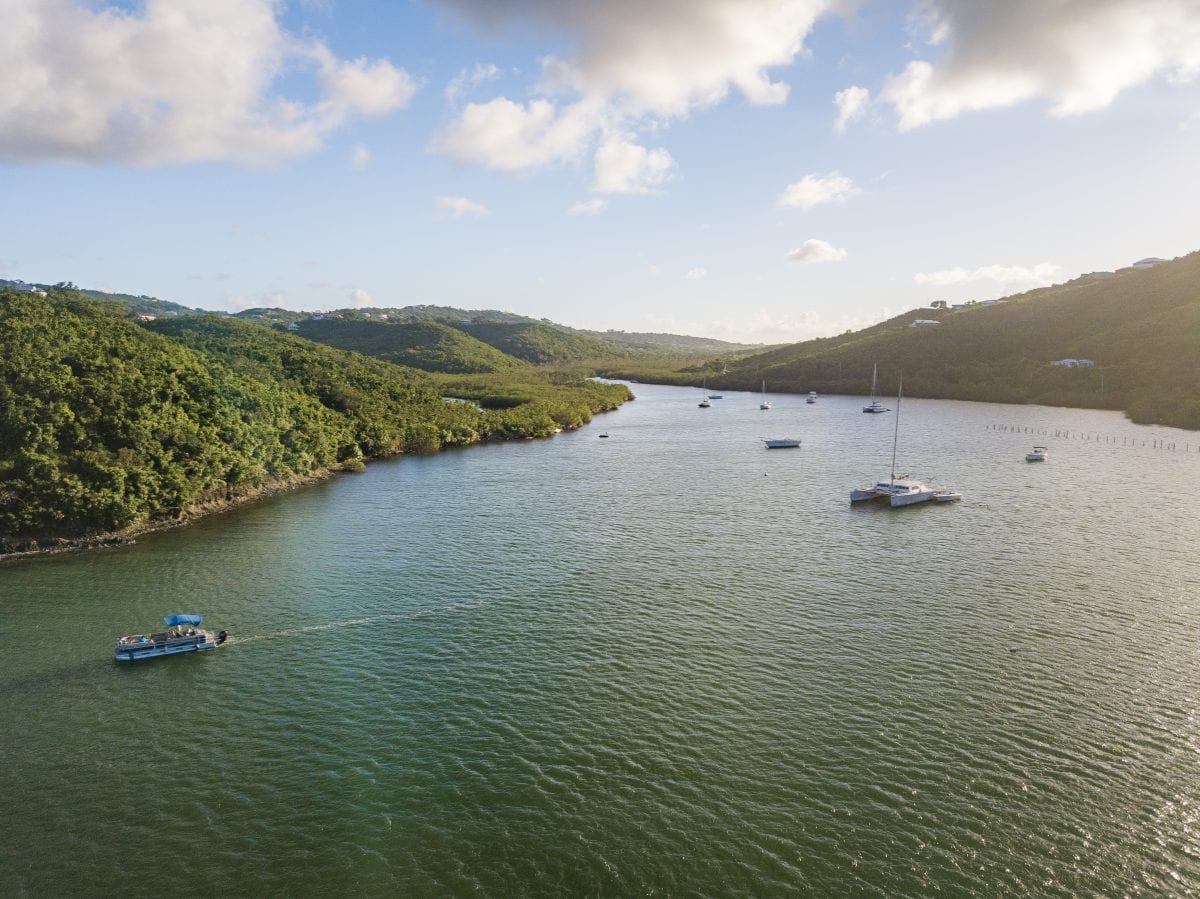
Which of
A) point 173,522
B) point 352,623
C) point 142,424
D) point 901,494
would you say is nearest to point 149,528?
point 173,522

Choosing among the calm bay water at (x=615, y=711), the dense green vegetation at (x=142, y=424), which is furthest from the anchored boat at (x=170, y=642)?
the dense green vegetation at (x=142, y=424)

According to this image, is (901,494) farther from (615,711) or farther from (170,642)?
(170,642)

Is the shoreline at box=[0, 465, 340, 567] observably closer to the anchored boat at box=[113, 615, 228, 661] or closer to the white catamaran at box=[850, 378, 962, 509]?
the anchored boat at box=[113, 615, 228, 661]

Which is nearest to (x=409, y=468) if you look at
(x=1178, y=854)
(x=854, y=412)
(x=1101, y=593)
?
(x=1101, y=593)

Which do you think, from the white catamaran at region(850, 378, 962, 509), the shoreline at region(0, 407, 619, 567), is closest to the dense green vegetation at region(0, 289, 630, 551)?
the shoreline at region(0, 407, 619, 567)

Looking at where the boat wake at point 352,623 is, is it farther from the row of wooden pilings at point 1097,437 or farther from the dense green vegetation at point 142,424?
the row of wooden pilings at point 1097,437

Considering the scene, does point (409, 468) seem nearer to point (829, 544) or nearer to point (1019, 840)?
point (829, 544)
